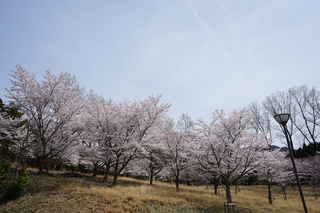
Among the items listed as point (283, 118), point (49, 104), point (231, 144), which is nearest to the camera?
point (283, 118)

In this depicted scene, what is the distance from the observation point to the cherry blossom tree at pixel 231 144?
10695 mm

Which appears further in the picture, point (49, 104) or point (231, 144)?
point (49, 104)

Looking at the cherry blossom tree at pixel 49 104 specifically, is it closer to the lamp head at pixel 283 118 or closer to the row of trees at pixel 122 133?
the row of trees at pixel 122 133

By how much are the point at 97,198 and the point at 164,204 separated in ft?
11.5

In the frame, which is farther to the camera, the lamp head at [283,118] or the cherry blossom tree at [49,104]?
the cherry blossom tree at [49,104]

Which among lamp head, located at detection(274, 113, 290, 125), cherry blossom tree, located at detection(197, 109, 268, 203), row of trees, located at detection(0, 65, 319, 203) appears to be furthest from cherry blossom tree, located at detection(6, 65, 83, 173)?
lamp head, located at detection(274, 113, 290, 125)

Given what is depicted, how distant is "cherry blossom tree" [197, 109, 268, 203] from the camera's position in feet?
35.1

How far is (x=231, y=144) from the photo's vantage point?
1056 centimetres

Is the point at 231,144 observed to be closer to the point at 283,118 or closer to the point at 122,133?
the point at 283,118

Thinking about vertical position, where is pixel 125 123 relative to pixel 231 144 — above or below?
above

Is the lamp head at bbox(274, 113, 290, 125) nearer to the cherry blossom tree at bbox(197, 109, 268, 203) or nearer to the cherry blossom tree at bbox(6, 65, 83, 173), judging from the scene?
the cherry blossom tree at bbox(197, 109, 268, 203)

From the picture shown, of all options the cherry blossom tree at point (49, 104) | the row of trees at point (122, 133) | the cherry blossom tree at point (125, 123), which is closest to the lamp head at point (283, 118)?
the row of trees at point (122, 133)

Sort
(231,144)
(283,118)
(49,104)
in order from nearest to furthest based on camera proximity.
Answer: (283,118) < (231,144) < (49,104)

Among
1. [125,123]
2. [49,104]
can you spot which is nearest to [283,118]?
[125,123]
